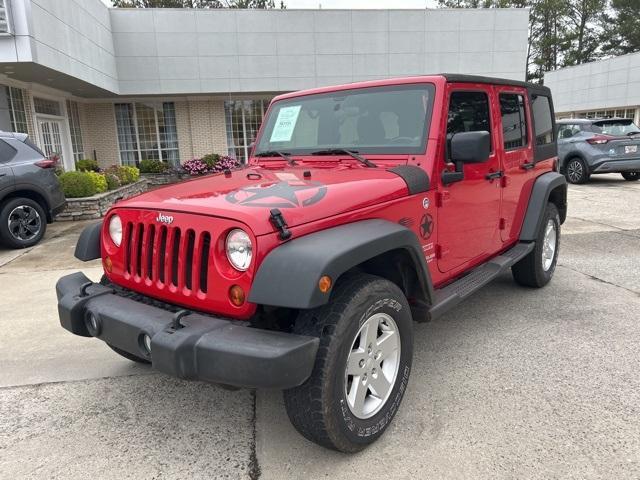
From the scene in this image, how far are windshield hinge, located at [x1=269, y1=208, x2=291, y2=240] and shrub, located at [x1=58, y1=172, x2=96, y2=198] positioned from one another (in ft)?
32.4

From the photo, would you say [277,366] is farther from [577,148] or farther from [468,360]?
[577,148]

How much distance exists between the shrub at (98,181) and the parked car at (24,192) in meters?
2.77

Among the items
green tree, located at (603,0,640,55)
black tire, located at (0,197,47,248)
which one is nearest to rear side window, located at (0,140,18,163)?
black tire, located at (0,197,47,248)

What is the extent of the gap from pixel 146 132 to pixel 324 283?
18557mm

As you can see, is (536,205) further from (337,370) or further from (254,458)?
(254,458)

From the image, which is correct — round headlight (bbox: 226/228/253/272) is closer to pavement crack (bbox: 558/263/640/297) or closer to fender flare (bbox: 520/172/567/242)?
fender flare (bbox: 520/172/567/242)

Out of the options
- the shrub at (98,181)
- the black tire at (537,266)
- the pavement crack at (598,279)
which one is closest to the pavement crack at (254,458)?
the black tire at (537,266)

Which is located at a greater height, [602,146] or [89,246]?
[602,146]

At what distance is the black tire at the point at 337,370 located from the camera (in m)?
2.26

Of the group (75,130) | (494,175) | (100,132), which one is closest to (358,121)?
(494,175)

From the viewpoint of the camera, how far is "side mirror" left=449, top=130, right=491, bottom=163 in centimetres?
303

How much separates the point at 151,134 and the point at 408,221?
17.8 meters

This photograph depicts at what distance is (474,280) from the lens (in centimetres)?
364

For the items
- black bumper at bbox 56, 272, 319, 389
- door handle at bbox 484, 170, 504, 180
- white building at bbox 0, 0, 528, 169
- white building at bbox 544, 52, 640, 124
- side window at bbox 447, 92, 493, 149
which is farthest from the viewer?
white building at bbox 544, 52, 640, 124
